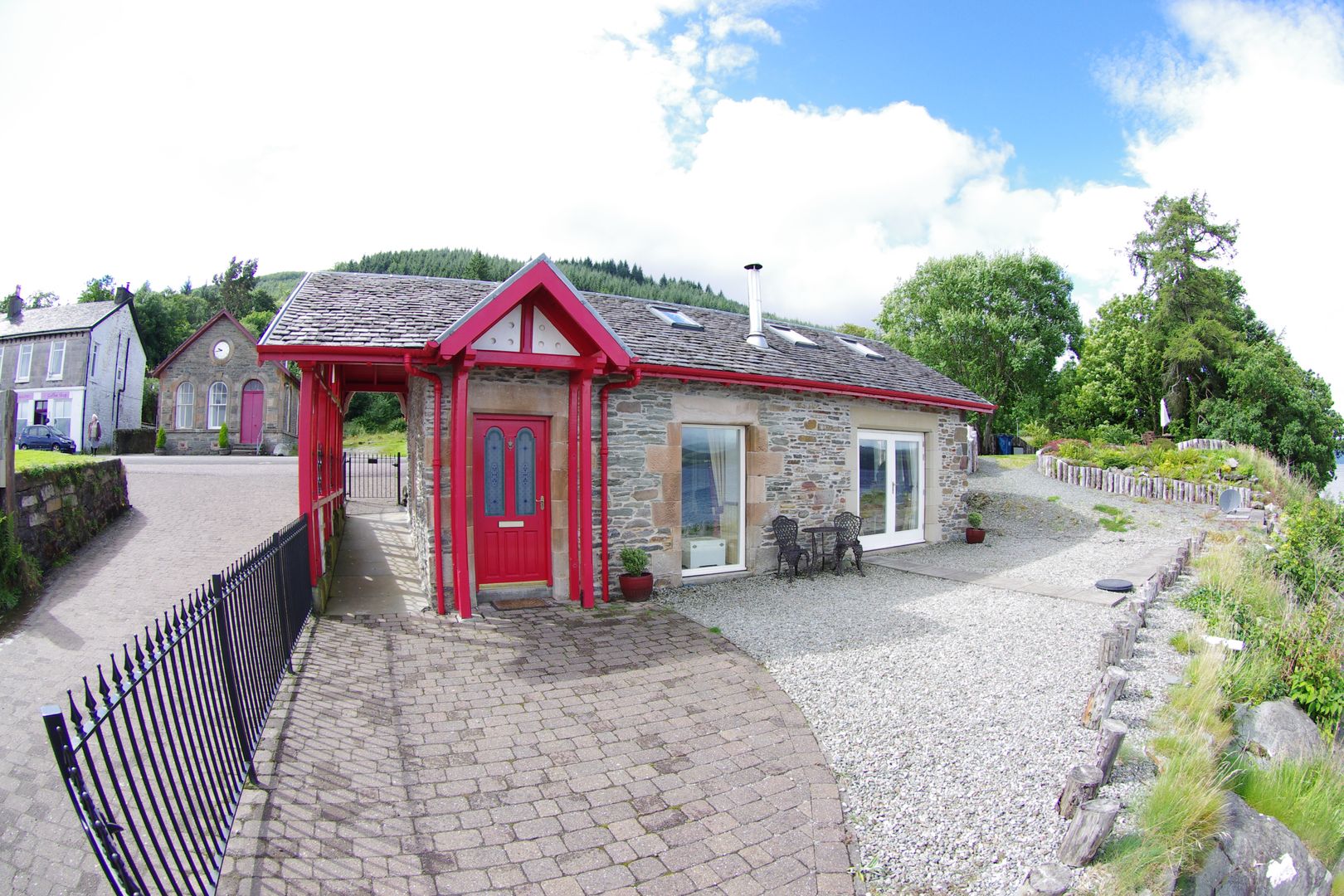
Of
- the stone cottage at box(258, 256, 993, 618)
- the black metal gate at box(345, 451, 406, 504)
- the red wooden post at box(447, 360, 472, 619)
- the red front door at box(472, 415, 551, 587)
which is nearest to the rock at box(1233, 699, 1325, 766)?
the stone cottage at box(258, 256, 993, 618)

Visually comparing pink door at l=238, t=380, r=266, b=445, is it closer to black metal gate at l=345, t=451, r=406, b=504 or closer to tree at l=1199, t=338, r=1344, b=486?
black metal gate at l=345, t=451, r=406, b=504

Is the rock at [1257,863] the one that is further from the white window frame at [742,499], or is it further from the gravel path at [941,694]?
the white window frame at [742,499]

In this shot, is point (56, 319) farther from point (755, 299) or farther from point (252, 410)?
point (755, 299)

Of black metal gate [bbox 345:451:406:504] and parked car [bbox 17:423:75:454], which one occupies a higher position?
parked car [bbox 17:423:75:454]

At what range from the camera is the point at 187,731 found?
282 centimetres

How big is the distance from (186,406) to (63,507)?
24.1 meters

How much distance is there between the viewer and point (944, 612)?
8.00 metres

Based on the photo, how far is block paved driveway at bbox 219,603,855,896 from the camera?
3.24 meters

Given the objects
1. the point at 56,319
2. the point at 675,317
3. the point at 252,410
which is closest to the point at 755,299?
the point at 675,317

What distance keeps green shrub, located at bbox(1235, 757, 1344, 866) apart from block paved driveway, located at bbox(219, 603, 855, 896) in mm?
3111

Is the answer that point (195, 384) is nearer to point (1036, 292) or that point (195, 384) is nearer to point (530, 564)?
point (530, 564)

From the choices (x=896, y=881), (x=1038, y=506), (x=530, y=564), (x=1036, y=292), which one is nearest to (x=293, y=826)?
(x=896, y=881)

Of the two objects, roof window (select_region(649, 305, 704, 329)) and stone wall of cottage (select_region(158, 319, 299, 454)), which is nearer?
roof window (select_region(649, 305, 704, 329))

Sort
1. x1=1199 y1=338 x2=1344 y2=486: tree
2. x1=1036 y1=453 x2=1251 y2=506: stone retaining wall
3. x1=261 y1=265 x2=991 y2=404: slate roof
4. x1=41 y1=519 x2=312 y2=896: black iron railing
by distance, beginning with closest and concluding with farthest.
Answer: x1=41 y1=519 x2=312 y2=896: black iron railing
x1=261 y1=265 x2=991 y2=404: slate roof
x1=1036 y1=453 x2=1251 y2=506: stone retaining wall
x1=1199 y1=338 x2=1344 y2=486: tree
